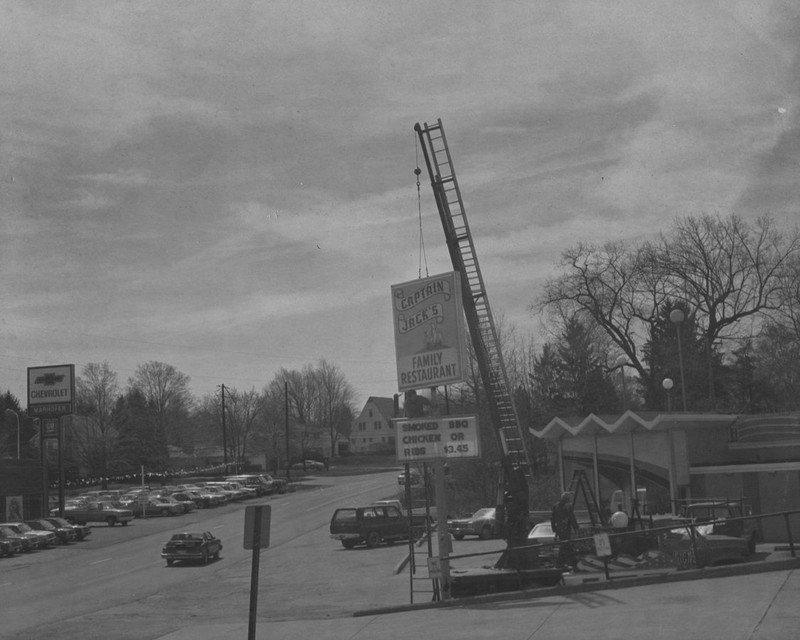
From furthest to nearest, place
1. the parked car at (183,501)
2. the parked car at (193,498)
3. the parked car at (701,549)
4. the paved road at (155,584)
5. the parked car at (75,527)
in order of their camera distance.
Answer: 1. the parked car at (193,498)
2. the parked car at (183,501)
3. the parked car at (75,527)
4. the paved road at (155,584)
5. the parked car at (701,549)

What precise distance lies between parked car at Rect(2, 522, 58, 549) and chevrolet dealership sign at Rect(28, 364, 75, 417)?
1599 centimetres

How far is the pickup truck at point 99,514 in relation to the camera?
5788 centimetres

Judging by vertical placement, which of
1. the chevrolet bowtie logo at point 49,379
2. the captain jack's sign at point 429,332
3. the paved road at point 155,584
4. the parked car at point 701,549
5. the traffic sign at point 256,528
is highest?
the chevrolet bowtie logo at point 49,379

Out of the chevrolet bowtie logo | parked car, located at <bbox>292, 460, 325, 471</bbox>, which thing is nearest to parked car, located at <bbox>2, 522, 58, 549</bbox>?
the chevrolet bowtie logo

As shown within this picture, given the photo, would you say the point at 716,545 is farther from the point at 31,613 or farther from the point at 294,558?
the point at 294,558

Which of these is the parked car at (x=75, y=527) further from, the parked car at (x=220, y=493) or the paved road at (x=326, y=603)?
the parked car at (x=220, y=493)

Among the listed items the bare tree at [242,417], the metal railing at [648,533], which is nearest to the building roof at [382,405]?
the bare tree at [242,417]

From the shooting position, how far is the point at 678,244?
59.6 m

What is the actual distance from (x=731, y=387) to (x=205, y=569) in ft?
153

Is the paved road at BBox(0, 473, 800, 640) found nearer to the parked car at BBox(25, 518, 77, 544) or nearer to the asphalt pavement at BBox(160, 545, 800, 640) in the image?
the asphalt pavement at BBox(160, 545, 800, 640)

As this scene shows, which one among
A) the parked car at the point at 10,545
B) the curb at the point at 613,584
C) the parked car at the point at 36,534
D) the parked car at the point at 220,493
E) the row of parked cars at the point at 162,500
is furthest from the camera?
the parked car at the point at 220,493

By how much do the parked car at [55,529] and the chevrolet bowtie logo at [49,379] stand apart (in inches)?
604

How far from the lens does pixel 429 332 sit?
21.5 m

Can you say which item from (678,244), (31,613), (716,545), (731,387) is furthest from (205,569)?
(731,387)
